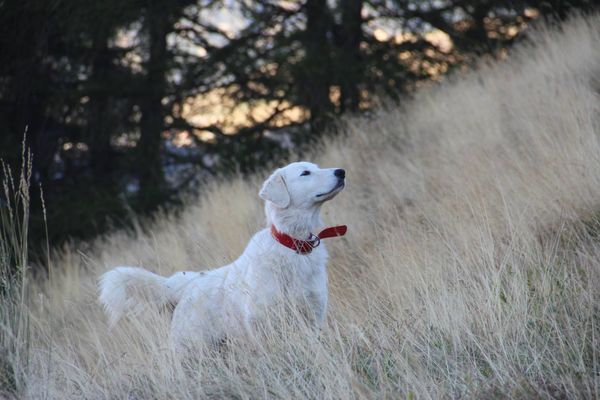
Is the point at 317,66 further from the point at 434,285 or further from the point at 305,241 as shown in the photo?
the point at 434,285

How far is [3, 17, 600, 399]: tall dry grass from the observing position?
9.18 feet

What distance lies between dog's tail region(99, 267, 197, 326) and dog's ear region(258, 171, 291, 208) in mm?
927

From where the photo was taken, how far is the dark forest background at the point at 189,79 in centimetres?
1038

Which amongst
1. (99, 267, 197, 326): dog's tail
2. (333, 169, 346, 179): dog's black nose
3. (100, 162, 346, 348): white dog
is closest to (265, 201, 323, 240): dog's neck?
(100, 162, 346, 348): white dog

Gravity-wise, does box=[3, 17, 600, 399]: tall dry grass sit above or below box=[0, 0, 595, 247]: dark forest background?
below

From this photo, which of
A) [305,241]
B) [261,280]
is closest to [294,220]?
[305,241]

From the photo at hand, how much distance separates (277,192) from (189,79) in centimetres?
723

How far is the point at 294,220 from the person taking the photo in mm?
4277

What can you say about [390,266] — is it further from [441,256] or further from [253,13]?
[253,13]

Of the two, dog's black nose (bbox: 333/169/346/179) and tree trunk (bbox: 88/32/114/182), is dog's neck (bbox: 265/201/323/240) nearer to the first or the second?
dog's black nose (bbox: 333/169/346/179)

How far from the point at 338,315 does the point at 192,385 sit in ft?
3.97

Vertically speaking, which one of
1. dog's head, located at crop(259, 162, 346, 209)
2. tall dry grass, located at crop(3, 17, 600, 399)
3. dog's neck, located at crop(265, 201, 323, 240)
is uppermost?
dog's head, located at crop(259, 162, 346, 209)

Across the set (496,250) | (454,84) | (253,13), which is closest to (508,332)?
(496,250)

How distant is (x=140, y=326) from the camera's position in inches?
145
